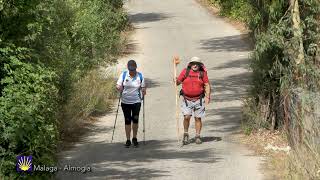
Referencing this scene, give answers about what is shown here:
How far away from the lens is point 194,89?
1270cm

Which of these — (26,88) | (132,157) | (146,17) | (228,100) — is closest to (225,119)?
(228,100)

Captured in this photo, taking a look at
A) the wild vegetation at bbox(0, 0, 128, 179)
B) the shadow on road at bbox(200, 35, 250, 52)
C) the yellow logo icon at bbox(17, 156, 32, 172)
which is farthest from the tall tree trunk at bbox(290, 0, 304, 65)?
the shadow on road at bbox(200, 35, 250, 52)

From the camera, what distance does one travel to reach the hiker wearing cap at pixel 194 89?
12.7 meters

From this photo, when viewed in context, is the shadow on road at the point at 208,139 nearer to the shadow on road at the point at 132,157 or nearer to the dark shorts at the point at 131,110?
the shadow on road at the point at 132,157

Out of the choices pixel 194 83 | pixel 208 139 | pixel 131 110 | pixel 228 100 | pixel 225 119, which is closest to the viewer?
pixel 194 83

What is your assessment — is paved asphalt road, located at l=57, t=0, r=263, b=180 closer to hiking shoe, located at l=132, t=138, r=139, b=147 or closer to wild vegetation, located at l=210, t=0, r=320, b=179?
hiking shoe, located at l=132, t=138, r=139, b=147

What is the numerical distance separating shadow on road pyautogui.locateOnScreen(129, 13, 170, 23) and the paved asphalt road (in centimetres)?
591

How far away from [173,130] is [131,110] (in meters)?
1.88

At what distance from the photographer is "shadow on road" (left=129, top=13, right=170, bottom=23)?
123 ft

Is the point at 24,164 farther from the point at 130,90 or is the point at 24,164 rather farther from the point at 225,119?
the point at 225,119

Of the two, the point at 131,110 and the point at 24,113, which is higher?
the point at 24,113

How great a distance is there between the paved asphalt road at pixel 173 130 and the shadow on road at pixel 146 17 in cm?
591

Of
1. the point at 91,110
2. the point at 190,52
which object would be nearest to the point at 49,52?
the point at 91,110

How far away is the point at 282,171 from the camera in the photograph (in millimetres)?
10453
